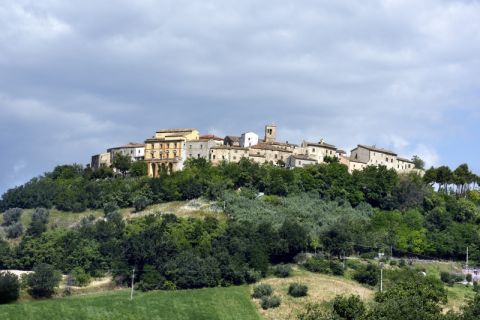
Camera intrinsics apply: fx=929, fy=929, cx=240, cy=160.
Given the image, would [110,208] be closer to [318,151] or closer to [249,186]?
[249,186]

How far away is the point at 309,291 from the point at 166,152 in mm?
52364

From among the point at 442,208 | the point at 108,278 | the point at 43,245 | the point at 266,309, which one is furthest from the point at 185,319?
the point at 442,208

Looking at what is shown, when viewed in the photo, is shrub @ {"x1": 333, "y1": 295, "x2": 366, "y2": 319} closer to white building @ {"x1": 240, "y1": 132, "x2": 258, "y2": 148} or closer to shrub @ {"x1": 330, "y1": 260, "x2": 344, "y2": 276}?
shrub @ {"x1": 330, "y1": 260, "x2": 344, "y2": 276}

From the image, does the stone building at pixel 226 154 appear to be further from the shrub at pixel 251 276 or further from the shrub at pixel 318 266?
the shrub at pixel 251 276

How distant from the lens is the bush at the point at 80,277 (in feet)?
294

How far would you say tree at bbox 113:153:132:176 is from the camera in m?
129

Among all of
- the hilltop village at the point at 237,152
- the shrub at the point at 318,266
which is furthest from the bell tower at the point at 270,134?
the shrub at the point at 318,266

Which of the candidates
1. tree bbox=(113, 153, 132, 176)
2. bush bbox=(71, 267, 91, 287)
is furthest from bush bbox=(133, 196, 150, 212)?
bush bbox=(71, 267, 91, 287)

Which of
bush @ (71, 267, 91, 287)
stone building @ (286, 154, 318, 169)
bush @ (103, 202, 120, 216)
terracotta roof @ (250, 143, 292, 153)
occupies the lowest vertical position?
Answer: bush @ (71, 267, 91, 287)

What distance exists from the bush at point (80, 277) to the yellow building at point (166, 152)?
1428 inches

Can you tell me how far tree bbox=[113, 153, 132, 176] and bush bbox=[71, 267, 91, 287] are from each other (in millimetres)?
38864

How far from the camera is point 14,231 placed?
10969 cm

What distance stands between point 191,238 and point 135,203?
18674 mm

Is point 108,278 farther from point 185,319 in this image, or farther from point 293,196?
point 293,196
